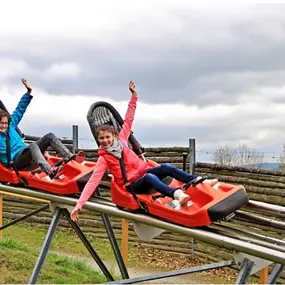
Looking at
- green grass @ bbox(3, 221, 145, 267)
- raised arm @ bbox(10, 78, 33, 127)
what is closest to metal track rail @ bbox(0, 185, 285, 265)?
raised arm @ bbox(10, 78, 33, 127)

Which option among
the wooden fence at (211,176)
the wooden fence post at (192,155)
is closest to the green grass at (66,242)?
the wooden fence at (211,176)

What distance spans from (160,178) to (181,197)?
41 cm

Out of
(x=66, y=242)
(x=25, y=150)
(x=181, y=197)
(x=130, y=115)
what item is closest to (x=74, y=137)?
(x=66, y=242)

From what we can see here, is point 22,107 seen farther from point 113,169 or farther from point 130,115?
point 113,169

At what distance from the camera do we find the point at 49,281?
5520 millimetres

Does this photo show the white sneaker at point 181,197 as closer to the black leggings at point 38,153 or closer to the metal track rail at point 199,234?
the metal track rail at point 199,234

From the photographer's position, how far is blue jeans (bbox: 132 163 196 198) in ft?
12.7

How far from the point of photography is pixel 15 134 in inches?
205

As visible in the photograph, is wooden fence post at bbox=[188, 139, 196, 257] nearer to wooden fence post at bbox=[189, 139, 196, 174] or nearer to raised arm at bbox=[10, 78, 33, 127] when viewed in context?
wooden fence post at bbox=[189, 139, 196, 174]

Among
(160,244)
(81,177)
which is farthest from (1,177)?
(160,244)

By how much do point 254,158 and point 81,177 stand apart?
7570 millimetres

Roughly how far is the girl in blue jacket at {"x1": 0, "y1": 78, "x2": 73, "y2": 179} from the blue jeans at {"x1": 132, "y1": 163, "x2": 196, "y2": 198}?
99 cm

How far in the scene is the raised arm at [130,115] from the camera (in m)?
4.47

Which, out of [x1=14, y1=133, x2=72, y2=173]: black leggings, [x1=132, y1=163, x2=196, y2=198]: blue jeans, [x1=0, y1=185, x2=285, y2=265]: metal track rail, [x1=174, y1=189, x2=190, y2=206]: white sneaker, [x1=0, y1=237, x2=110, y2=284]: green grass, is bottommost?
[x1=0, y1=237, x2=110, y2=284]: green grass
